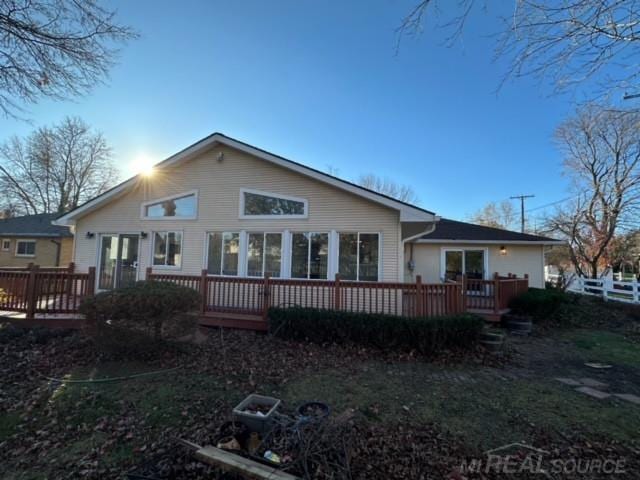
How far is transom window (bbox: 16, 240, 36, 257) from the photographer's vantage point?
1973 cm

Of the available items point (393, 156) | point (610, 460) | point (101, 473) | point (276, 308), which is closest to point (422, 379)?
point (610, 460)

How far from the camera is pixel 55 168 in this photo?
2673 centimetres

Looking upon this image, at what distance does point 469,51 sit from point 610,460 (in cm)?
464

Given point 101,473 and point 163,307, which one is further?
point 163,307

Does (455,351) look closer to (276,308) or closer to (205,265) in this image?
(276,308)

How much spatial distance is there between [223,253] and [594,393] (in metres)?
9.26


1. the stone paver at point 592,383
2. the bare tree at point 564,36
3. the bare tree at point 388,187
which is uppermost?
the bare tree at point 388,187

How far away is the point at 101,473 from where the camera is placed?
2902mm

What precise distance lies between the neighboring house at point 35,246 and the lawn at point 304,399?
16.5 m

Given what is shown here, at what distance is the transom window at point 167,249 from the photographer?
33.5 ft

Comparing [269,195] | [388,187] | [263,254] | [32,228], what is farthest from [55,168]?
[388,187]

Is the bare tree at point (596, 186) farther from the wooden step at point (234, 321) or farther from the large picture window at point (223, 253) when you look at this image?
the wooden step at point (234, 321)

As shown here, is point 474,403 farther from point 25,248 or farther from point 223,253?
point 25,248

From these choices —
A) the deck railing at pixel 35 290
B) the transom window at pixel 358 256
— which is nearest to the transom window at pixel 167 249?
the deck railing at pixel 35 290
